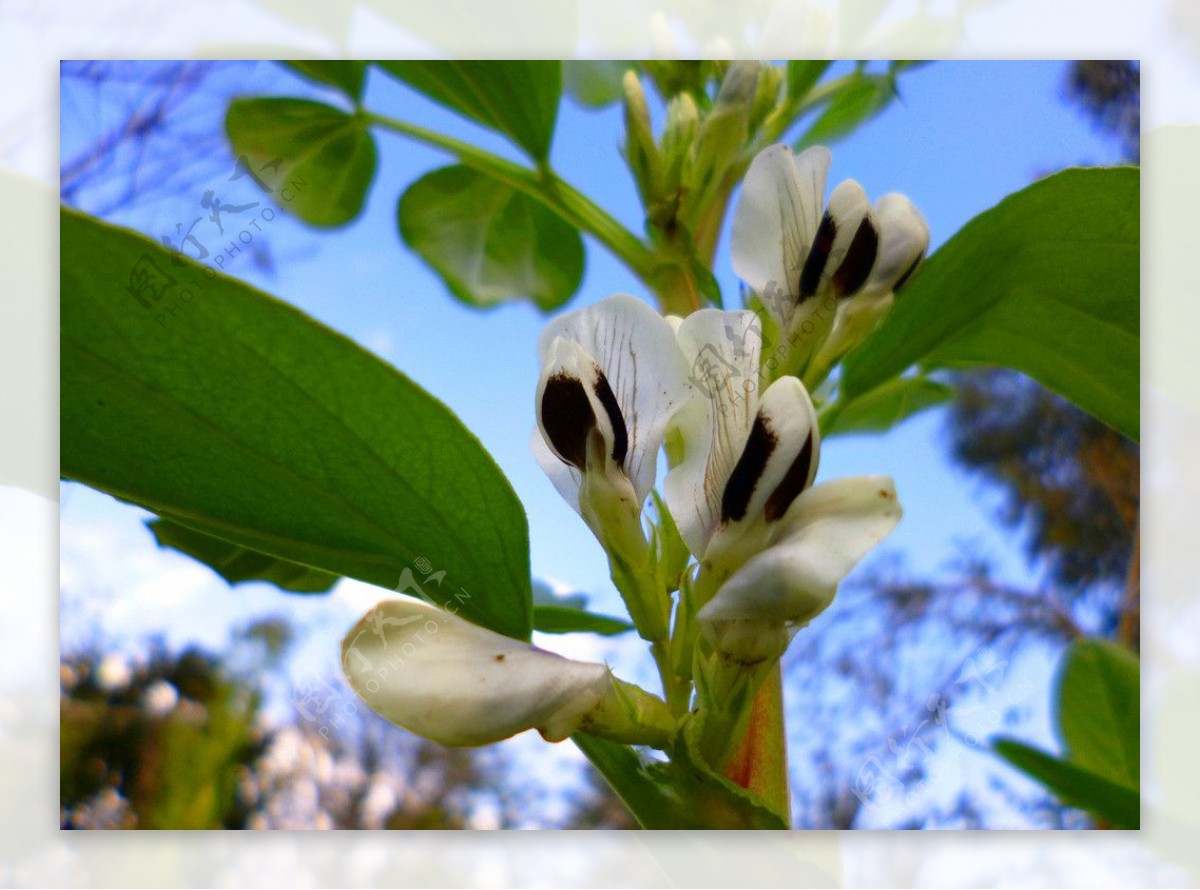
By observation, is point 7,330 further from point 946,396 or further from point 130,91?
point 946,396

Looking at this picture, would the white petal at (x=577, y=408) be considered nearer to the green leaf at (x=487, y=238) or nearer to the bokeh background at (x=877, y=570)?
the bokeh background at (x=877, y=570)

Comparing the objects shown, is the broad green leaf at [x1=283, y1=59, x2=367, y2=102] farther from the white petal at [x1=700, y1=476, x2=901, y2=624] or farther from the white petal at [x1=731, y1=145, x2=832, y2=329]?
the white petal at [x1=700, y1=476, x2=901, y2=624]

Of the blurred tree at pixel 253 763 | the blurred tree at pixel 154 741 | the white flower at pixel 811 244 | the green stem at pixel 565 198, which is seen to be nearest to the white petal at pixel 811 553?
the white flower at pixel 811 244

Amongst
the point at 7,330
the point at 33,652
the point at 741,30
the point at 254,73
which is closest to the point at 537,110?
the point at 741,30

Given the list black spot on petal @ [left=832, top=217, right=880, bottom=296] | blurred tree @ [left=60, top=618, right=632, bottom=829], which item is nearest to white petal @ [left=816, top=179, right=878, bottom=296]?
black spot on petal @ [left=832, top=217, right=880, bottom=296]

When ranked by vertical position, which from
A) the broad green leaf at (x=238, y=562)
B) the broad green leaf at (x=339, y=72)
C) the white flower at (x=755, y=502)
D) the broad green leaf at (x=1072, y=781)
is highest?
the broad green leaf at (x=339, y=72)

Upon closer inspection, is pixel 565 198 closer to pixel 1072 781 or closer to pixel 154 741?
pixel 1072 781
